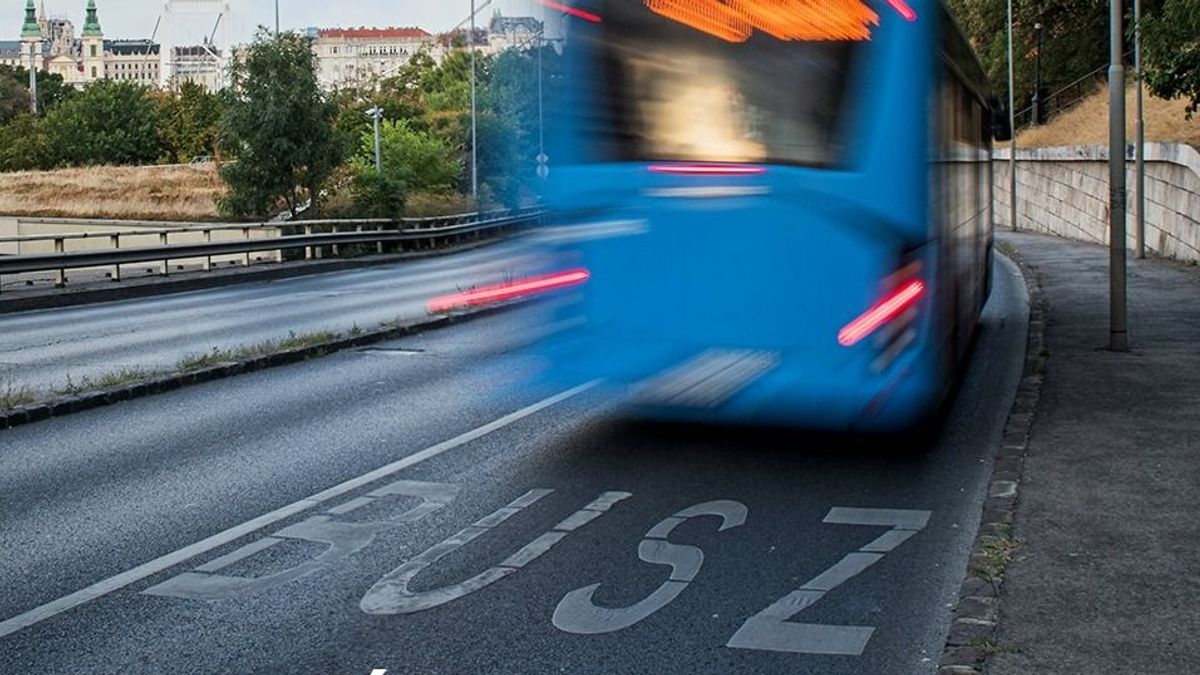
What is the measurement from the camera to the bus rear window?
922cm

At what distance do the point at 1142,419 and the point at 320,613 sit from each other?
22.9 ft

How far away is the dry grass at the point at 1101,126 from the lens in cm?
3947

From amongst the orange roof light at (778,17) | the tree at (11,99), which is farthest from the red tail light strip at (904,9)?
the tree at (11,99)

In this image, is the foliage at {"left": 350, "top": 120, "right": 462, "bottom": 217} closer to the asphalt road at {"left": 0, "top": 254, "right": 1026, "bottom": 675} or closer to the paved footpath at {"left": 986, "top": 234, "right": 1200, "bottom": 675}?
the paved footpath at {"left": 986, "top": 234, "right": 1200, "bottom": 675}

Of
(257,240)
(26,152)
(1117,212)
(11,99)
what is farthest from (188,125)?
(1117,212)

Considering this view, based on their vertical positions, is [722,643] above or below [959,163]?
below

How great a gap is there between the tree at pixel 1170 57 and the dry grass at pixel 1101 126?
25.8 ft

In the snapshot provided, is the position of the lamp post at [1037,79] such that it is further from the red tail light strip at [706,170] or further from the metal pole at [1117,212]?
the red tail light strip at [706,170]

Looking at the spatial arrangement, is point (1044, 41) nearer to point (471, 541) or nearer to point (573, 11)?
point (573, 11)

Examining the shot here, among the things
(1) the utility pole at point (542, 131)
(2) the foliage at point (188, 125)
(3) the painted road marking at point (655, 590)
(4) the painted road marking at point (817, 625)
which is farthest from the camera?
(2) the foliage at point (188, 125)

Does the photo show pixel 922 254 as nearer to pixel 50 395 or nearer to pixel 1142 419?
pixel 1142 419

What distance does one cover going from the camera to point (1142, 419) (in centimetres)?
1109

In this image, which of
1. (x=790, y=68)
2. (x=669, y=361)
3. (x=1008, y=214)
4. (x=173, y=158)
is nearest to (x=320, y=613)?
(x=669, y=361)

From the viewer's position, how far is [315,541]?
298 inches
